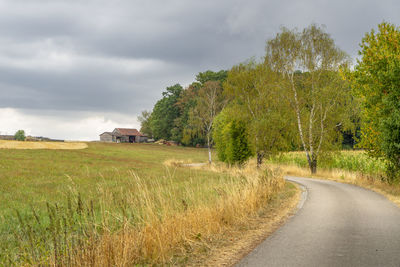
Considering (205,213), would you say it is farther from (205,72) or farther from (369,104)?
(205,72)

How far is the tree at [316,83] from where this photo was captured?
29.3 meters

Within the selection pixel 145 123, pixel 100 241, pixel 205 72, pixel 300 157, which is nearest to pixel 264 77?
pixel 300 157

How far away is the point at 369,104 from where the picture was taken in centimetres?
1886

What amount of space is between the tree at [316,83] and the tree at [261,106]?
52.4 inches

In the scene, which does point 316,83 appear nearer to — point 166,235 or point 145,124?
point 166,235

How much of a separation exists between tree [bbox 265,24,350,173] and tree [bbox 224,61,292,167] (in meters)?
1.33

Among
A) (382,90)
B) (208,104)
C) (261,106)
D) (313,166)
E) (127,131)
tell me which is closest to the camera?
(382,90)

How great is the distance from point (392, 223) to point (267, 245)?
16.3 ft

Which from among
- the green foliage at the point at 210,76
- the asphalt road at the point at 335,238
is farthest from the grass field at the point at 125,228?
the green foliage at the point at 210,76

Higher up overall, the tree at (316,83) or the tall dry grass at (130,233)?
the tree at (316,83)

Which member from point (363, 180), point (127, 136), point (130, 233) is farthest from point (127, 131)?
point (130, 233)

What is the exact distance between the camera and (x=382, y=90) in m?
18.0

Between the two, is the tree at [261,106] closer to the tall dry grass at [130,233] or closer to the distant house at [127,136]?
the tall dry grass at [130,233]

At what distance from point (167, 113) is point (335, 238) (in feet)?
266
